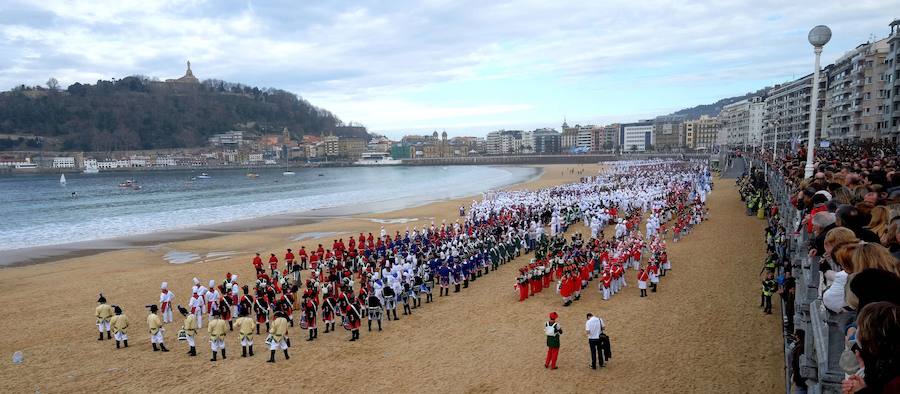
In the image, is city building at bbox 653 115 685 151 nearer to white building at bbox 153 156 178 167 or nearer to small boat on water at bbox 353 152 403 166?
small boat on water at bbox 353 152 403 166

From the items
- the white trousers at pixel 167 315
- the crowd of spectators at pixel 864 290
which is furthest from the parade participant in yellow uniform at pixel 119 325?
the crowd of spectators at pixel 864 290

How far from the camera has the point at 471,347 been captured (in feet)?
38.8

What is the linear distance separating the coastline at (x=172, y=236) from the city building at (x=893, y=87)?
3741 cm

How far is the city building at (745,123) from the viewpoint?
97.8 meters

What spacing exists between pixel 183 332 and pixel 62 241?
26.4 m

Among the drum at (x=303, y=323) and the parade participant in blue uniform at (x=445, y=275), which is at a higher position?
the parade participant in blue uniform at (x=445, y=275)

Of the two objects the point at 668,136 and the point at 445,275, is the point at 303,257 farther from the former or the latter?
the point at 668,136

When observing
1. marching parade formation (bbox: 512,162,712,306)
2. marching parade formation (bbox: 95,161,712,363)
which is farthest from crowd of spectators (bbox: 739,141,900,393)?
marching parade formation (bbox: 95,161,712,363)

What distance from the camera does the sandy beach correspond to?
1002 centimetres

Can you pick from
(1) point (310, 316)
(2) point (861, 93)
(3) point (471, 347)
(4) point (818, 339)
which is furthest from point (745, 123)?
(4) point (818, 339)

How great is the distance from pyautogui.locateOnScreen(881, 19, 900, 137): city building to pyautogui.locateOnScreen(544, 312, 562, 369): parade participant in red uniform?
4053 cm

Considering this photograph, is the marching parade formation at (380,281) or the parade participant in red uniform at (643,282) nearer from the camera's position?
the marching parade formation at (380,281)

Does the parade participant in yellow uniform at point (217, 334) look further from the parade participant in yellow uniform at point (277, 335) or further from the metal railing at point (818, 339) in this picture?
the metal railing at point (818, 339)

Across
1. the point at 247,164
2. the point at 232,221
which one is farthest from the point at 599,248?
the point at 247,164
